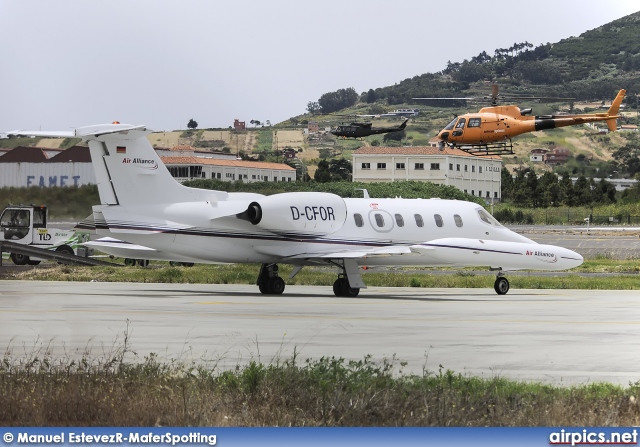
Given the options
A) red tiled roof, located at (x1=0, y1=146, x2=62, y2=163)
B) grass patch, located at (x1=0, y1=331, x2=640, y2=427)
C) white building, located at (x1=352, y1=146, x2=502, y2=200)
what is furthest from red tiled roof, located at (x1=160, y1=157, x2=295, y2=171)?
grass patch, located at (x1=0, y1=331, x2=640, y2=427)

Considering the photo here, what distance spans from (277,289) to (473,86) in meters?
126

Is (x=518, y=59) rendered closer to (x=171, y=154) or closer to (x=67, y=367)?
(x=171, y=154)

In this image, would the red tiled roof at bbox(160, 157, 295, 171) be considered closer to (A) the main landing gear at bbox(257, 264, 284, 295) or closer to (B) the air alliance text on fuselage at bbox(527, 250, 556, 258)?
(A) the main landing gear at bbox(257, 264, 284, 295)

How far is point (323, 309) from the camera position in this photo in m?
28.8

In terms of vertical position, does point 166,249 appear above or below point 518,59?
below

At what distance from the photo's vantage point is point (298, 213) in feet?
117

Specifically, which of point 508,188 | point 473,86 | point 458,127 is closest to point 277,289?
point 458,127

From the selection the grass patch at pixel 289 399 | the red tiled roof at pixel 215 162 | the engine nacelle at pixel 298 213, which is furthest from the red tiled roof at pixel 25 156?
the grass patch at pixel 289 399

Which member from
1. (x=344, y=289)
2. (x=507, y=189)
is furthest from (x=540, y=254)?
(x=507, y=189)

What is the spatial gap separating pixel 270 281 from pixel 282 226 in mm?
2010

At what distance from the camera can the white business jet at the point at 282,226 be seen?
3341 cm

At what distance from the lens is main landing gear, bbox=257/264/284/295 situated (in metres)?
36.2

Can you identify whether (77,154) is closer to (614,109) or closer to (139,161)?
(139,161)

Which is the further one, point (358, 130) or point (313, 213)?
point (358, 130)
